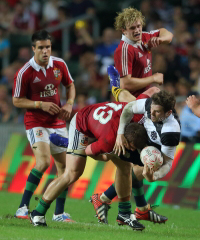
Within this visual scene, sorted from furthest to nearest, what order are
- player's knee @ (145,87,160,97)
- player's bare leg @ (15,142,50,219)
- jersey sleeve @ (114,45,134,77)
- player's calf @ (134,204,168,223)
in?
player's bare leg @ (15,142,50,219) → jersey sleeve @ (114,45,134,77) → player's calf @ (134,204,168,223) → player's knee @ (145,87,160,97)

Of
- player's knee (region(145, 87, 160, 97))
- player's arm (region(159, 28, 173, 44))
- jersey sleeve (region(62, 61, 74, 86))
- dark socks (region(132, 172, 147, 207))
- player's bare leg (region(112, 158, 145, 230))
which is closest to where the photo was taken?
player's knee (region(145, 87, 160, 97))

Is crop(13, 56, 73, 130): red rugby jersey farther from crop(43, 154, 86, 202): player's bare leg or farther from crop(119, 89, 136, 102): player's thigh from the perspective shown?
crop(43, 154, 86, 202): player's bare leg

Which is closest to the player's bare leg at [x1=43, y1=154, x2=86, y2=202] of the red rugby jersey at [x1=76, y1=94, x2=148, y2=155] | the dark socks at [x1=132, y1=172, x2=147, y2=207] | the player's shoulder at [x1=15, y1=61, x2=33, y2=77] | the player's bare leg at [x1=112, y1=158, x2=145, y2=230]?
the red rugby jersey at [x1=76, y1=94, x2=148, y2=155]

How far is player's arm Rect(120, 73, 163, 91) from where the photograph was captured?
314 inches

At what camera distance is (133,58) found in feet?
26.7

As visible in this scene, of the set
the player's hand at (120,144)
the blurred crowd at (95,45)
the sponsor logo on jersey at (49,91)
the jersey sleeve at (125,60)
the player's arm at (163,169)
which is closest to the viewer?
the player's arm at (163,169)

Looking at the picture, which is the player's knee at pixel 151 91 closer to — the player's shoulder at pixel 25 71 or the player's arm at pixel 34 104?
the player's arm at pixel 34 104

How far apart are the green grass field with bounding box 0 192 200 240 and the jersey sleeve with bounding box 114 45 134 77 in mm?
2201

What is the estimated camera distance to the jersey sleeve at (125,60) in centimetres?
808

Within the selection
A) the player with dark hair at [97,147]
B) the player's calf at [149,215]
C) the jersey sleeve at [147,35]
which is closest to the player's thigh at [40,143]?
the player with dark hair at [97,147]

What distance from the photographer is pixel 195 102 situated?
7.35m

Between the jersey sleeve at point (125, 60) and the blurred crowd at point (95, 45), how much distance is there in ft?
10.3

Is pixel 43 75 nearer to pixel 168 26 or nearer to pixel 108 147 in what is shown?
pixel 108 147

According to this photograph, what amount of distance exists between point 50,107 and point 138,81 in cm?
144
